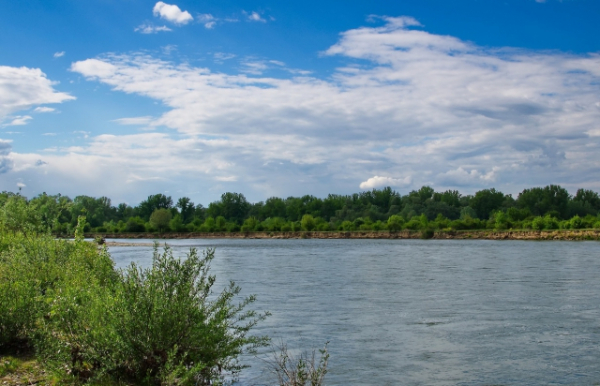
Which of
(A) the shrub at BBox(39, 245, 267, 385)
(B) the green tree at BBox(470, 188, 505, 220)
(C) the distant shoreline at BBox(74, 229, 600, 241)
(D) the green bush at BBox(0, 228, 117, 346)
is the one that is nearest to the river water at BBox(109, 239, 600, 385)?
(A) the shrub at BBox(39, 245, 267, 385)

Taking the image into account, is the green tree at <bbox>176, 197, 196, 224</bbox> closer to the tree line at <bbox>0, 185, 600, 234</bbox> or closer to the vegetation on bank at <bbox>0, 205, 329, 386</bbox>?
the tree line at <bbox>0, 185, 600, 234</bbox>

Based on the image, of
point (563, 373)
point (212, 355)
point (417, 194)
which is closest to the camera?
point (212, 355)

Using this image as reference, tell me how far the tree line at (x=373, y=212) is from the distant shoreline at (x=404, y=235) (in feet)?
8.51

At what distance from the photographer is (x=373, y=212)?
163750mm

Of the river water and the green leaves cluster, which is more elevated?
the green leaves cluster

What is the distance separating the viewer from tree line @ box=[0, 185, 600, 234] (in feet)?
384

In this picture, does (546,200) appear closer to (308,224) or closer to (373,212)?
(373,212)

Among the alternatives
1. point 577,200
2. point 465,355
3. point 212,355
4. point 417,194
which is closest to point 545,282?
point 465,355

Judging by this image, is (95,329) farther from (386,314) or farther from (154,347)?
(386,314)

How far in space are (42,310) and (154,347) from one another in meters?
3.23

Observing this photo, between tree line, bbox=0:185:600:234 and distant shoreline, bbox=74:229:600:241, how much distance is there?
8.51 feet

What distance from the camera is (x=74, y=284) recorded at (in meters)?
12.2

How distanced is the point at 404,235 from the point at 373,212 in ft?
153

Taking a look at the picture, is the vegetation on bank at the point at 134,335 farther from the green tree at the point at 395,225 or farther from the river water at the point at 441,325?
the green tree at the point at 395,225
